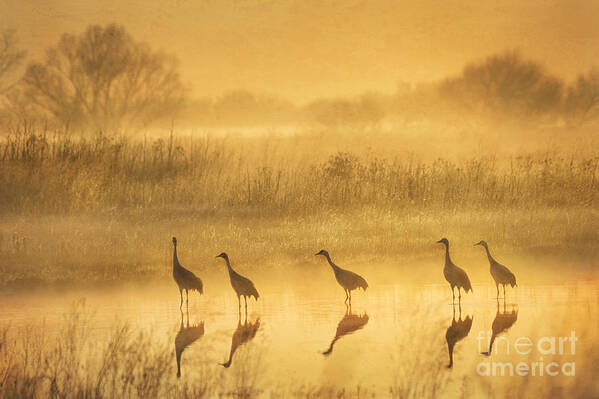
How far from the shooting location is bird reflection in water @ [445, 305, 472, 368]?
6.94 metres

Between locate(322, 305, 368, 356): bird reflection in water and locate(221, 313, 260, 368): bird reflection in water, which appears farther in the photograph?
locate(322, 305, 368, 356): bird reflection in water

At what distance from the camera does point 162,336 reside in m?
7.18

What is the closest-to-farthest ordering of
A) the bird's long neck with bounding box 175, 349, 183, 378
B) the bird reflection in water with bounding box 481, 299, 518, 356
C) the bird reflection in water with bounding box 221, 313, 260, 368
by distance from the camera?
1. the bird's long neck with bounding box 175, 349, 183, 378
2. the bird reflection in water with bounding box 221, 313, 260, 368
3. the bird reflection in water with bounding box 481, 299, 518, 356

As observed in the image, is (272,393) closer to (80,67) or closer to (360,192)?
(360,192)

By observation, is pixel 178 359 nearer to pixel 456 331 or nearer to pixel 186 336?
pixel 186 336

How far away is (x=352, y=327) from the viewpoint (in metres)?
7.57

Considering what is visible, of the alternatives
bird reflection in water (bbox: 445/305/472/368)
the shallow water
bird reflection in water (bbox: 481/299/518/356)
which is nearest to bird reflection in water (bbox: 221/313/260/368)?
the shallow water

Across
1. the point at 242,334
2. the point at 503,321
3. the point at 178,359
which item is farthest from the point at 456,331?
Answer: the point at 178,359

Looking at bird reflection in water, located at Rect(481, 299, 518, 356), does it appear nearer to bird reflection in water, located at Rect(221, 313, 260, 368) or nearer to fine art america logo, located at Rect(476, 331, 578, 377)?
fine art america logo, located at Rect(476, 331, 578, 377)

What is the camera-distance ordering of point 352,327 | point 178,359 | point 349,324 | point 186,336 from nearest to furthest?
point 178,359
point 186,336
point 352,327
point 349,324

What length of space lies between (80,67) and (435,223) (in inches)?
310

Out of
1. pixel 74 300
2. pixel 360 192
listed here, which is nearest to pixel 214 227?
pixel 360 192

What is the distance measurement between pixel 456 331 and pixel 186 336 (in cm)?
213

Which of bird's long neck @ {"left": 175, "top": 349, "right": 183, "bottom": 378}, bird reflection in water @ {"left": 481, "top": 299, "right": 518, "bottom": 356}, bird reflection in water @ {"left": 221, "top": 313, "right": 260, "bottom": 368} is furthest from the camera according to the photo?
bird reflection in water @ {"left": 481, "top": 299, "right": 518, "bottom": 356}
